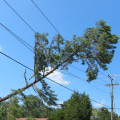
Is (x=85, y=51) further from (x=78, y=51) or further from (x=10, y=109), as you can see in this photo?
(x=10, y=109)

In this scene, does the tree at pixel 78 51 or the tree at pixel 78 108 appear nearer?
the tree at pixel 78 51

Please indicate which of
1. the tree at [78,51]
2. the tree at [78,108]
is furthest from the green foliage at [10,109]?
the tree at [78,108]

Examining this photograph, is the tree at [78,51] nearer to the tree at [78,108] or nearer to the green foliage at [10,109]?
the green foliage at [10,109]

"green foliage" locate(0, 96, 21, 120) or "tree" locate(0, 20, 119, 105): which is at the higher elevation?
"tree" locate(0, 20, 119, 105)

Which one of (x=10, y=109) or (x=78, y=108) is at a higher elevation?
(x=78, y=108)

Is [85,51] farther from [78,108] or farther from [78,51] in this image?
[78,108]

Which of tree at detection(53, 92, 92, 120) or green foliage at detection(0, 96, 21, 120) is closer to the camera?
green foliage at detection(0, 96, 21, 120)

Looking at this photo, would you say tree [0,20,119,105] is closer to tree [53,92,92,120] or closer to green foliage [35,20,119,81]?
green foliage [35,20,119,81]

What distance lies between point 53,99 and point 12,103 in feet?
10.1

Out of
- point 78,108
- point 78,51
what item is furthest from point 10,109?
point 78,108

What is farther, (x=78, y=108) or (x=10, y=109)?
(x=78, y=108)

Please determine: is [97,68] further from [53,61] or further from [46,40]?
[46,40]

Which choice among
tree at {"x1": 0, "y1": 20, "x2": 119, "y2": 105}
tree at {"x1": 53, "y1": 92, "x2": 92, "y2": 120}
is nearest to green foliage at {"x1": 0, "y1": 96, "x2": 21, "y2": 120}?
tree at {"x1": 0, "y1": 20, "x2": 119, "y2": 105}

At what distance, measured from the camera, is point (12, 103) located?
Result: 13680 millimetres
